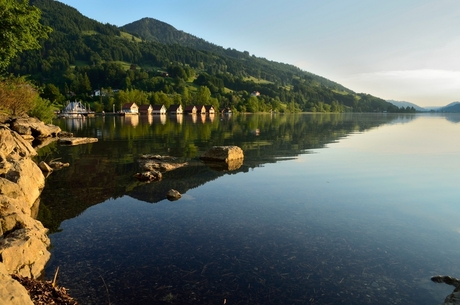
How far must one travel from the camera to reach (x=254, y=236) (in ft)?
47.5

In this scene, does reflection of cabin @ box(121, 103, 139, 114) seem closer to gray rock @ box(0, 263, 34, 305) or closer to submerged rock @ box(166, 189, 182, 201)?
submerged rock @ box(166, 189, 182, 201)

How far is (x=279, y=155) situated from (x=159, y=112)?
560 ft

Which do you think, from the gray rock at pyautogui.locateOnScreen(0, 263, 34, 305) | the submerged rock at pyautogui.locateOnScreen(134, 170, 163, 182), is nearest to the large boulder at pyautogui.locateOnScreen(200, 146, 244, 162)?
the submerged rock at pyautogui.locateOnScreen(134, 170, 163, 182)

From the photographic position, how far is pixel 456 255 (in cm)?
1284

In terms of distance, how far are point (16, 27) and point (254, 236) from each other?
33.0m

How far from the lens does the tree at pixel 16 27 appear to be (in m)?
30.6

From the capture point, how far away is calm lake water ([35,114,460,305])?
1038 centimetres

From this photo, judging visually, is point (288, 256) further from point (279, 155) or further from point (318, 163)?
point (279, 155)

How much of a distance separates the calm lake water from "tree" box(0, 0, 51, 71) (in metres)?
15.9

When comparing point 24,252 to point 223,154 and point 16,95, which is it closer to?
point 223,154

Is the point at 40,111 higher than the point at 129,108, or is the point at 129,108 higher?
the point at 129,108

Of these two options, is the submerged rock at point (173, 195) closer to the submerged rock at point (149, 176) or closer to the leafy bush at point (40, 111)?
the submerged rock at point (149, 176)

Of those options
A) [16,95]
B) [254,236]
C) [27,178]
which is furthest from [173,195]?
[16,95]

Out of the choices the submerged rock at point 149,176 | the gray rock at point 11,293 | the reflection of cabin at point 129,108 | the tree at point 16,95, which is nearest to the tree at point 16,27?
the tree at point 16,95
